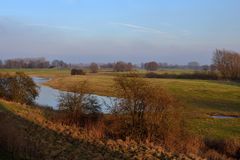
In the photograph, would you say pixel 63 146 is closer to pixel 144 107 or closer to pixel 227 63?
pixel 144 107

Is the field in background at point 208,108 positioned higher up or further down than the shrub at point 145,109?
further down

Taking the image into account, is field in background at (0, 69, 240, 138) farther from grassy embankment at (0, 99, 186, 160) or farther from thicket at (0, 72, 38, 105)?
thicket at (0, 72, 38, 105)

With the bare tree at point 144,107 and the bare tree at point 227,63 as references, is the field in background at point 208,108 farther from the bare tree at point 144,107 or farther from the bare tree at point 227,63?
the bare tree at point 227,63

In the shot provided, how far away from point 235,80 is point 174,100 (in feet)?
267

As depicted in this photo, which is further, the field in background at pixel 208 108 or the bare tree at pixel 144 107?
the field in background at pixel 208 108

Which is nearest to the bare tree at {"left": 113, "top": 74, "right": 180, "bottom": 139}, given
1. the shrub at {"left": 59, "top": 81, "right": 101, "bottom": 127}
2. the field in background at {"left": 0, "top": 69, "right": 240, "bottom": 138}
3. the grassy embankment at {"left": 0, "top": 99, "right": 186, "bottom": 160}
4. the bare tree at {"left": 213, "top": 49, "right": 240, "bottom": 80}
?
the field in background at {"left": 0, "top": 69, "right": 240, "bottom": 138}

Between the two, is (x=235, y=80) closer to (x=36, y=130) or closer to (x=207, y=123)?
(x=207, y=123)

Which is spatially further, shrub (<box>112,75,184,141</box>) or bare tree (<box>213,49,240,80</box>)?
bare tree (<box>213,49,240,80</box>)

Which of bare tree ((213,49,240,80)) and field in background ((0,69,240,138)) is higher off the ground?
bare tree ((213,49,240,80))

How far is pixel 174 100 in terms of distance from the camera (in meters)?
21.3

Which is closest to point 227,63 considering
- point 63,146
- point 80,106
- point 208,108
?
point 208,108

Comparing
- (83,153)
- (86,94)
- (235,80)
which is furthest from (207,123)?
(235,80)

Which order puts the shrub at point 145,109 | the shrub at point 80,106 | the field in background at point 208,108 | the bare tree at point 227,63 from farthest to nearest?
1. the bare tree at point 227,63
2. the field in background at point 208,108
3. the shrub at point 80,106
4. the shrub at point 145,109

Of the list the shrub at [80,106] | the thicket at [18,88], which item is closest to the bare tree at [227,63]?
the thicket at [18,88]
